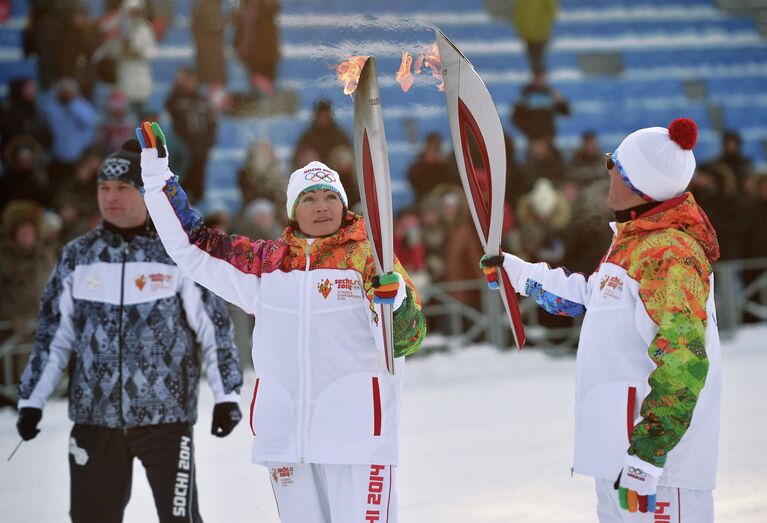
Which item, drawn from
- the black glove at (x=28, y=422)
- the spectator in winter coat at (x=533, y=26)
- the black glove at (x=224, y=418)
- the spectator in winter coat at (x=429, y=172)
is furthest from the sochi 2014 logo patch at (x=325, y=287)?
the spectator in winter coat at (x=533, y=26)

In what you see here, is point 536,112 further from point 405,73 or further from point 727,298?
point 405,73

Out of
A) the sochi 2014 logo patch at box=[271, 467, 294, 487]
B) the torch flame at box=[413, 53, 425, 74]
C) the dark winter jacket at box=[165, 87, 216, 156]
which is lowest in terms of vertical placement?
the sochi 2014 logo patch at box=[271, 467, 294, 487]

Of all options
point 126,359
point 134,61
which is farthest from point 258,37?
point 126,359

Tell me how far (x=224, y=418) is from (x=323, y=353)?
26.7 inches

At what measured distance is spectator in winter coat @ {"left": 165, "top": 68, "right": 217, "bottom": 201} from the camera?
8.49 meters

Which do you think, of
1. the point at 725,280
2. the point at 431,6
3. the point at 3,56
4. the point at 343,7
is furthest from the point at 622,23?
the point at 343,7

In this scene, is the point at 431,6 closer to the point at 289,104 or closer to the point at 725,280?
the point at 289,104

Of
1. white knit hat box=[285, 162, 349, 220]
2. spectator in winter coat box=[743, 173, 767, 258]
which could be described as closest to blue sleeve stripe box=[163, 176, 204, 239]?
white knit hat box=[285, 162, 349, 220]

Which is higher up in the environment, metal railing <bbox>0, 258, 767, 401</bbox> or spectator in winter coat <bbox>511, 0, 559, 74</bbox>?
spectator in winter coat <bbox>511, 0, 559, 74</bbox>

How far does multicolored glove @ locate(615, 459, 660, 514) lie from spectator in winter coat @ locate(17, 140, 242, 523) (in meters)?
1.31

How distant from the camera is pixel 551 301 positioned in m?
3.07

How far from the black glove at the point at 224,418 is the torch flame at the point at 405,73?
3.51 ft

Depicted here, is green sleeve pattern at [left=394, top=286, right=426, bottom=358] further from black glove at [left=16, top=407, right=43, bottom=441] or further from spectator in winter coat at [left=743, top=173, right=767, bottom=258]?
spectator in winter coat at [left=743, top=173, right=767, bottom=258]

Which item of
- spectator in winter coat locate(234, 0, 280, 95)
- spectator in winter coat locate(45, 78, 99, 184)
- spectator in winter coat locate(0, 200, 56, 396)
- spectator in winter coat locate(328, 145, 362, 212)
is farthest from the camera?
spectator in winter coat locate(234, 0, 280, 95)
